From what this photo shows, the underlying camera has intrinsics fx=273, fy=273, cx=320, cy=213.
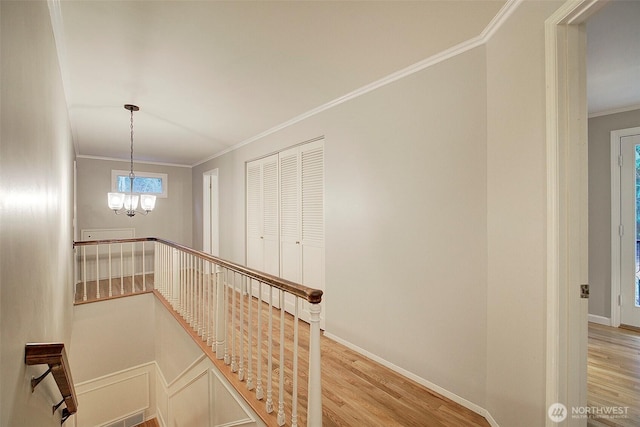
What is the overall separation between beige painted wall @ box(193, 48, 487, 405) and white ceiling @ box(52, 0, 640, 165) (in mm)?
316

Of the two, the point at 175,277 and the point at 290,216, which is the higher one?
the point at 290,216

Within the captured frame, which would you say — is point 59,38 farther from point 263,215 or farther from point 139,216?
point 139,216

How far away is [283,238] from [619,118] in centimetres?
421

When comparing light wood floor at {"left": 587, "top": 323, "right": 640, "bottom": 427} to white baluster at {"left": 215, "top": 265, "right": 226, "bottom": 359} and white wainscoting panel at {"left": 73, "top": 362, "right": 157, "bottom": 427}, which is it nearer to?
white baluster at {"left": 215, "top": 265, "right": 226, "bottom": 359}

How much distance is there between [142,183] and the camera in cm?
596

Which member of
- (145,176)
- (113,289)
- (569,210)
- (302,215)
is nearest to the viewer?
(569,210)

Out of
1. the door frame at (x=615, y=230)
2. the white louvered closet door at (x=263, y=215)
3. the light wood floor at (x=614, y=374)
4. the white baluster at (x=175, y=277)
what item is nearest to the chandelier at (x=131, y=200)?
the white baluster at (x=175, y=277)

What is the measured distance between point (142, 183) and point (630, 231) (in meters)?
7.94

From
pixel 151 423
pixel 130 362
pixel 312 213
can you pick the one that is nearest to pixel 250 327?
pixel 312 213

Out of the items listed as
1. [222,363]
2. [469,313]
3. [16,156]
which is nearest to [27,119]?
[16,156]

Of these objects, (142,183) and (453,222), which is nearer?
(453,222)

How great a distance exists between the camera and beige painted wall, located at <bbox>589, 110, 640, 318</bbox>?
10.4 feet

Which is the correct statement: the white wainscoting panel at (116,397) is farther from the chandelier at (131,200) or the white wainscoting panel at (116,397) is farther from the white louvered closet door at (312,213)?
the white louvered closet door at (312,213)

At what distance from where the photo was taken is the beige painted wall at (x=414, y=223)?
1.87 m
